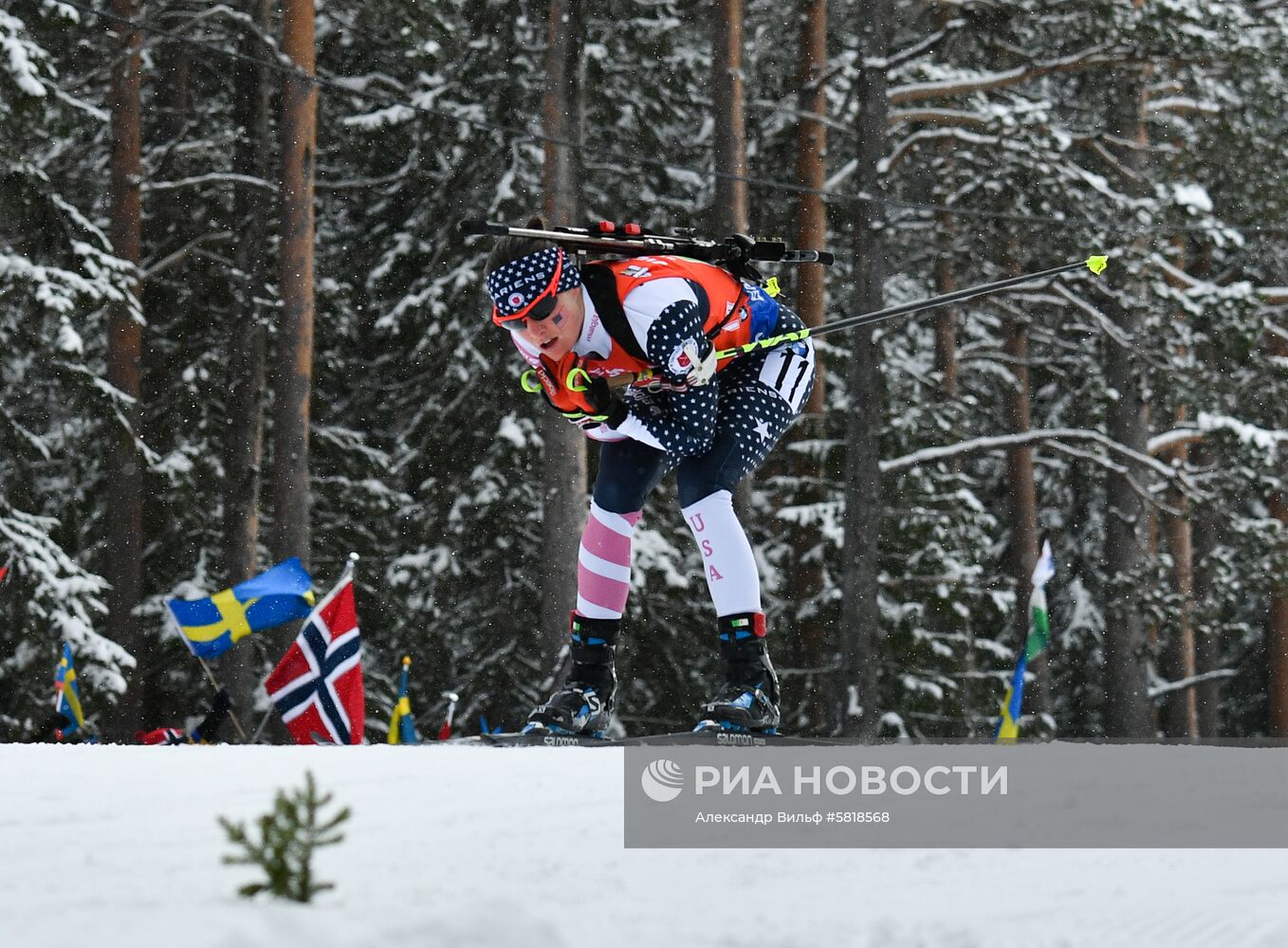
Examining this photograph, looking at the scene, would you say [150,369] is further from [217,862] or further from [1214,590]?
[217,862]

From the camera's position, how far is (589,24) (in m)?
18.1

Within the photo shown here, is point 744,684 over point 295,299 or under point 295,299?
under

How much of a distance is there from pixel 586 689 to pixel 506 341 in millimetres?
11841

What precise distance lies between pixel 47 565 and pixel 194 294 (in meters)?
6.65

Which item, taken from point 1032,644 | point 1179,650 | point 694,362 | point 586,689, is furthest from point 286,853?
point 1179,650

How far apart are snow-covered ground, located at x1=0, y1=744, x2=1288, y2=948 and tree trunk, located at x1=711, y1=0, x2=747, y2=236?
472 inches

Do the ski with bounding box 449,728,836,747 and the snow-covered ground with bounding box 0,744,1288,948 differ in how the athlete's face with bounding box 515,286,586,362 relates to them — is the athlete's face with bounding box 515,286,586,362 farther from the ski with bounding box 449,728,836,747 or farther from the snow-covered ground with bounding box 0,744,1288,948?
the snow-covered ground with bounding box 0,744,1288,948

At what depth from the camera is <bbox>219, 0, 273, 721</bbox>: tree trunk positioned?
1666 cm

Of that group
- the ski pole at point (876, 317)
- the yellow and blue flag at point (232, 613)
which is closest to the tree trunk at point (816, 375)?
the yellow and blue flag at point (232, 613)

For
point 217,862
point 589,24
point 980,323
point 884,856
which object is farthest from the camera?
point 980,323

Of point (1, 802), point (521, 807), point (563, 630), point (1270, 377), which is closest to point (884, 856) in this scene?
point (521, 807)

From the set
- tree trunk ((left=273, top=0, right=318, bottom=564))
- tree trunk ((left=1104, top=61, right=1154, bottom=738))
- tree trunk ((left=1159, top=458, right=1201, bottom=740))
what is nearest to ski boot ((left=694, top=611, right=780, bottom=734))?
tree trunk ((left=273, top=0, right=318, bottom=564))

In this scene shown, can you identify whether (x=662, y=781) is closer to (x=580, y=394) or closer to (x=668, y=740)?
(x=668, y=740)

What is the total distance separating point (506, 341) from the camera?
17.6 m
